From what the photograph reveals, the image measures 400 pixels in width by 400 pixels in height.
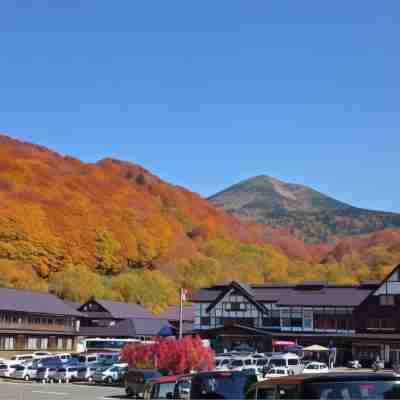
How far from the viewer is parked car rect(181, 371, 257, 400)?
12406mm

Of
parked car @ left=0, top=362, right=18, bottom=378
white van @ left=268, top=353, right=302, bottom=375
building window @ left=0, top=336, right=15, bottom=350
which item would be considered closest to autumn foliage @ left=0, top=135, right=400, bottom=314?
building window @ left=0, top=336, right=15, bottom=350

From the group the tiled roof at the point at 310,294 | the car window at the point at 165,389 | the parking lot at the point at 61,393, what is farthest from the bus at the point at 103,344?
the car window at the point at 165,389

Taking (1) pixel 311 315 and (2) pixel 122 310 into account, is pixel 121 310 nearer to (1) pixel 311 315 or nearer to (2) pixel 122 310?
(2) pixel 122 310

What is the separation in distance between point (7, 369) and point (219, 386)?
37579mm

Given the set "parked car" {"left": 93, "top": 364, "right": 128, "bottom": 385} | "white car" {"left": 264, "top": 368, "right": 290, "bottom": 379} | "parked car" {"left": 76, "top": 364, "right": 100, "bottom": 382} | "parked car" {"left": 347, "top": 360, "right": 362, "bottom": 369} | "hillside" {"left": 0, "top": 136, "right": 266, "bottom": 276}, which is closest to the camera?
"parked car" {"left": 93, "top": 364, "right": 128, "bottom": 385}

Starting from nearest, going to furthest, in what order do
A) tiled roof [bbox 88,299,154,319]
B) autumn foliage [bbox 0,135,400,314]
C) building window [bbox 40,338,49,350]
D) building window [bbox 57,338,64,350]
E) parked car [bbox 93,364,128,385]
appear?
parked car [bbox 93,364,128,385] < building window [bbox 40,338,49,350] < building window [bbox 57,338,64,350] < tiled roof [bbox 88,299,154,319] < autumn foliage [bbox 0,135,400,314]

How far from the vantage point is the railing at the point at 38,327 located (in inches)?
2420

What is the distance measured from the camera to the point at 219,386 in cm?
1268

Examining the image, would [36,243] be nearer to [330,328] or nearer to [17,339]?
[17,339]

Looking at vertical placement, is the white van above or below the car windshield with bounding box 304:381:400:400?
below

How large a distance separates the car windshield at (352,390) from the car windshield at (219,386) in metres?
4.86

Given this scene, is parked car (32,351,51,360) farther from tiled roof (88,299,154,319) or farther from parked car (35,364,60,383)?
tiled roof (88,299,154,319)

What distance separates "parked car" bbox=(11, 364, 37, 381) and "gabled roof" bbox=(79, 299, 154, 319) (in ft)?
102

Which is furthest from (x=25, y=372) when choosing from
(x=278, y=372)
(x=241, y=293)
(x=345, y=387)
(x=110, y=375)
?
(x=345, y=387)
